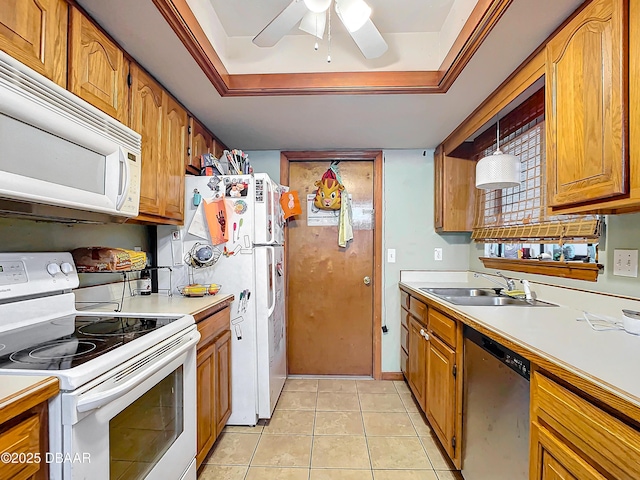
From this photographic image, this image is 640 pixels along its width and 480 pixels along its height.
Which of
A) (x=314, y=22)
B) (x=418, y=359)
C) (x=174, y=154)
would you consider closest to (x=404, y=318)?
(x=418, y=359)

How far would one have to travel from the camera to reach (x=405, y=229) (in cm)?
309

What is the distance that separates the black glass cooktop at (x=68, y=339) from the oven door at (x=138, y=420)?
10cm

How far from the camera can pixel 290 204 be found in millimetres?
2852

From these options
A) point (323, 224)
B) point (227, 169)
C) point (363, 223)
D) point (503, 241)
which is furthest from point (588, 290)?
point (227, 169)

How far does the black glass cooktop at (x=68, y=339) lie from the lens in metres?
0.93

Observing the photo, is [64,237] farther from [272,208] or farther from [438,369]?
[438,369]

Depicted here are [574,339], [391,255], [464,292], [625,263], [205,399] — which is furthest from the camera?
[391,255]

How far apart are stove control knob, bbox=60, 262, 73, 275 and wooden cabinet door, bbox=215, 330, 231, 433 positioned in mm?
Result: 810

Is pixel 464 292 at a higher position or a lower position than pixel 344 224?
lower

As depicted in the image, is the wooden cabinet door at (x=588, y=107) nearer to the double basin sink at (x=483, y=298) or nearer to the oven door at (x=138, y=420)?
the double basin sink at (x=483, y=298)

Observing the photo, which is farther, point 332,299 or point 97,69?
point 332,299

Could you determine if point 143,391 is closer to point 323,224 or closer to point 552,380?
point 552,380

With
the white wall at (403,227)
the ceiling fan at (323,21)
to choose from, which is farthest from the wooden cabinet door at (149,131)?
the white wall at (403,227)

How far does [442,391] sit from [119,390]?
160 cm
